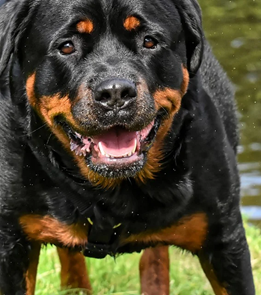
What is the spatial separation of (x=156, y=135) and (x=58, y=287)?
148 centimetres

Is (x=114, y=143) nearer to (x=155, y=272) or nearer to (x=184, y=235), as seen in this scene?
(x=184, y=235)

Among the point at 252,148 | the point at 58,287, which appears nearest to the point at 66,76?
the point at 58,287

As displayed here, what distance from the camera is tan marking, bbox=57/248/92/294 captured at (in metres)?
5.19

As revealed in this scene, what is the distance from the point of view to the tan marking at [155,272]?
5.10 meters

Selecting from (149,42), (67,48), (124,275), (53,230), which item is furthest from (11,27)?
(124,275)

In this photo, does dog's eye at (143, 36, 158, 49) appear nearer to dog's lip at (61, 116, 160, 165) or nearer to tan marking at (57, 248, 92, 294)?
dog's lip at (61, 116, 160, 165)

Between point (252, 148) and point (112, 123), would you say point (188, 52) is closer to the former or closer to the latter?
point (112, 123)

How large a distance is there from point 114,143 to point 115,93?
0.99 feet

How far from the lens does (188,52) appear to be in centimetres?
428

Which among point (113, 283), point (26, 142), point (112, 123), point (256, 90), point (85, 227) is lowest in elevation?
point (256, 90)

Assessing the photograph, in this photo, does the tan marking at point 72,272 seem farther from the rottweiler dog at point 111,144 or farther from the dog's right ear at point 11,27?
the dog's right ear at point 11,27

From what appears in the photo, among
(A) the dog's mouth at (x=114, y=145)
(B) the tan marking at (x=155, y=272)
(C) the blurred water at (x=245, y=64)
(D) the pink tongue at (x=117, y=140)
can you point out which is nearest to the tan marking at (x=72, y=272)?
(B) the tan marking at (x=155, y=272)

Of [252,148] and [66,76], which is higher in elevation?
[66,76]

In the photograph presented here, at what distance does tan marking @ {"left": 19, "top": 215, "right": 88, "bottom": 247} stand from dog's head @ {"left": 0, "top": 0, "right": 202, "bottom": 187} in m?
0.26
